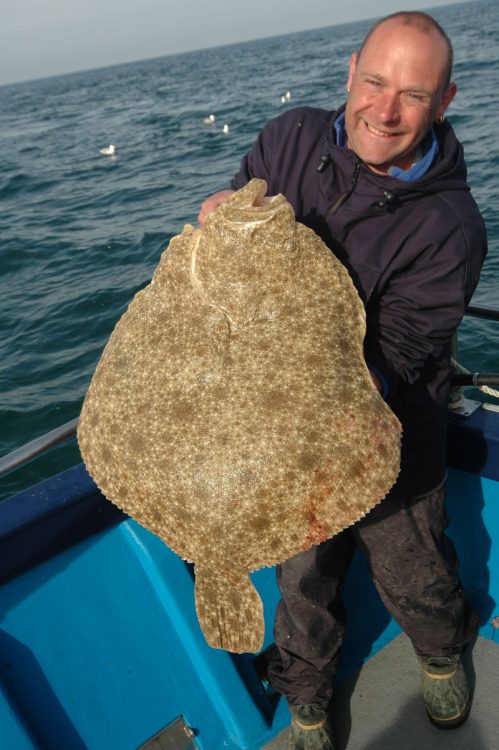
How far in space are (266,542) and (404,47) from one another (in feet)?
6.02

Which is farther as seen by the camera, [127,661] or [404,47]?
[127,661]

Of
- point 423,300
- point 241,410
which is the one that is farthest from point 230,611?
point 423,300

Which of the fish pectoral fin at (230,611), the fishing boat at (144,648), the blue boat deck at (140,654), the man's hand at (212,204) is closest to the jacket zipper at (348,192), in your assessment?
the man's hand at (212,204)

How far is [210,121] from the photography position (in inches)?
1206

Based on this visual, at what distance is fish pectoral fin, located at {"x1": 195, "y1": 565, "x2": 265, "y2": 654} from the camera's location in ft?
7.58

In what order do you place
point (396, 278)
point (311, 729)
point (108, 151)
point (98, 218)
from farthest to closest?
point (108, 151), point (98, 218), point (311, 729), point (396, 278)

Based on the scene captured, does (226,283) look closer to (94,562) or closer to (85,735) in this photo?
(94,562)

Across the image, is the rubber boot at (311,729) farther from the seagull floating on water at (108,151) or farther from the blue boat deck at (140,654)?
the seagull floating on water at (108,151)

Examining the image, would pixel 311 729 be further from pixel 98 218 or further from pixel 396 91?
pixel 98 218

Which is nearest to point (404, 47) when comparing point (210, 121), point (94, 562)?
point (94, 562)

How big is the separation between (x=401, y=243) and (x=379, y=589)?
5.30 feet

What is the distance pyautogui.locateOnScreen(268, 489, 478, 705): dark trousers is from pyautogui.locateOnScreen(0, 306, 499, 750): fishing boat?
0.95 feet

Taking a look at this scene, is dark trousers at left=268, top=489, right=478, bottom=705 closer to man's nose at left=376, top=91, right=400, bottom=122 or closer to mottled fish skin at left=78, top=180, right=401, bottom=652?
mottled fish skin at left=78, top=180, right=401, bottom=652

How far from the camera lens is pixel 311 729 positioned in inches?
123
